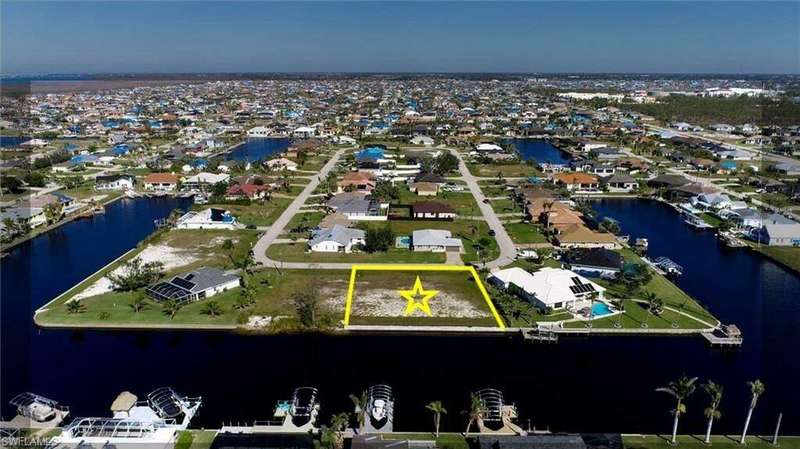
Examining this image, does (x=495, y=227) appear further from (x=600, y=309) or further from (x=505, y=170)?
(x=505, y=170)

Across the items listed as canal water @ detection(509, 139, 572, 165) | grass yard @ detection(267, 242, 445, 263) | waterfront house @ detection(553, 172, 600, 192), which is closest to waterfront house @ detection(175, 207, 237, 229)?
grass yard @ detection(267, 242, 445, 263)

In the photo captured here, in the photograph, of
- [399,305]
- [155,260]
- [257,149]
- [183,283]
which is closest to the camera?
[399,305]

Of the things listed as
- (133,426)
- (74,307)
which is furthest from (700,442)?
(74,307)

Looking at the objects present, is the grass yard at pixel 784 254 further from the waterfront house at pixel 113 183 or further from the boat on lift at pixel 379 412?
the waterfront house at pixel 113 183

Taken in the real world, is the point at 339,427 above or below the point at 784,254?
below

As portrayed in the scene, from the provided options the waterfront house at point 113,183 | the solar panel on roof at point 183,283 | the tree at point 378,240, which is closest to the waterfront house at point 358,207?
the tree at point 378,240

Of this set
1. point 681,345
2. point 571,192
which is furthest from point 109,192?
point 681,345
